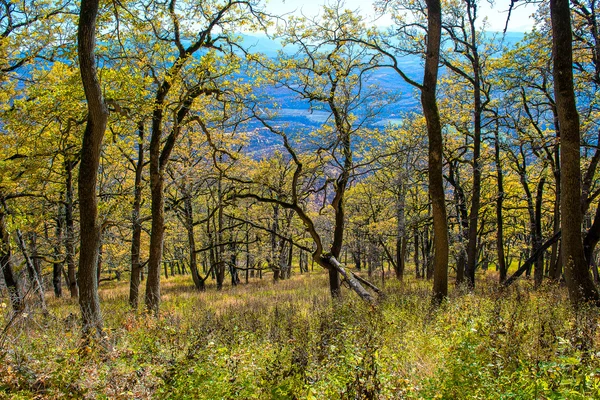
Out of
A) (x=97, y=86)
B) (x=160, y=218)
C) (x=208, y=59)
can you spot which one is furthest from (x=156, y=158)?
(x=97, y=86)

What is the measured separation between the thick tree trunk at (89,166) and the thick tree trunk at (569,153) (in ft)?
25.0

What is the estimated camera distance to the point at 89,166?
5.51m

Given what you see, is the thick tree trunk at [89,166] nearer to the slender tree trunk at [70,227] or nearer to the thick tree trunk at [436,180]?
the slender tree trunk at [70,227]

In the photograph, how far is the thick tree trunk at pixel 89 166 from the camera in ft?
15.8

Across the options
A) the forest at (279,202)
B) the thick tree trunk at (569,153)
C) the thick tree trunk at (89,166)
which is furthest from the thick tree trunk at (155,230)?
Answer: the thick tree trunk at (569,153)

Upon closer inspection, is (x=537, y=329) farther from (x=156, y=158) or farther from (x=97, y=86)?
(x=156, y=158)

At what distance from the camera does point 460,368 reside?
3570 mm

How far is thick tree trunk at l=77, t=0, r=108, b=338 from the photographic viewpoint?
481cm

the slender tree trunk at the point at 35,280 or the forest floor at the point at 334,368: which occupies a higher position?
the slender tree trunk at the point at 35,280

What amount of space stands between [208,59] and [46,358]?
21.8ft

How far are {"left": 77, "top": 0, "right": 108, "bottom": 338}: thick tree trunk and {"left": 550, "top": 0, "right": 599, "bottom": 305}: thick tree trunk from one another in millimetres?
7606

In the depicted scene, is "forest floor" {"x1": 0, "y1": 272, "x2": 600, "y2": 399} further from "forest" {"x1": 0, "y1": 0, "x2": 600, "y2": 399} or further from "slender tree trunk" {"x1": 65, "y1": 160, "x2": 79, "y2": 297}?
"slender tree trunk" {"x1": 65, "y1": 160, "x2": 79, "y2": 297}

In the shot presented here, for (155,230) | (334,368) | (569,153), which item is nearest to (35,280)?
(155,230)

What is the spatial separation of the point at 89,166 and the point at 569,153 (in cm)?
819
